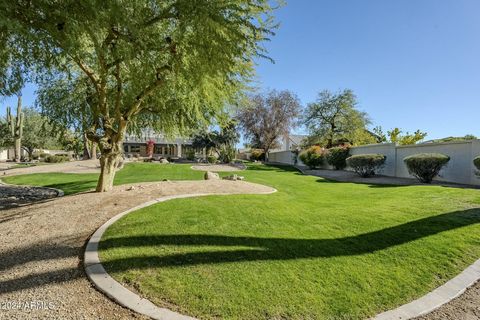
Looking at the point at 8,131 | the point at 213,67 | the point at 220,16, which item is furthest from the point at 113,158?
the point at 8,131

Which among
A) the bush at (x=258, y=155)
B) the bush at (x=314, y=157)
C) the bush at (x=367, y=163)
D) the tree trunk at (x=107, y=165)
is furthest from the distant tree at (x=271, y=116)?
the tree trunk at (x=107, y=165)

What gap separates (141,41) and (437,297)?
607cm

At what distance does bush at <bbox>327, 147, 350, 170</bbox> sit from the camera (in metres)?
22.1

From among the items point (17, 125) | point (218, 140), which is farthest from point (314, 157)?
point (17, 125)

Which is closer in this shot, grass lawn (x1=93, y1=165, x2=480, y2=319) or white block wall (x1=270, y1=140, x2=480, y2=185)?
grass lawn (x1=93, y1=165, x2=480, y2=319)

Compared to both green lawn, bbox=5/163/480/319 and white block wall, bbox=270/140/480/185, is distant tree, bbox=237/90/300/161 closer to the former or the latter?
white block wall, bbox=270/140/480/185

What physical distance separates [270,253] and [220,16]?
442 cm

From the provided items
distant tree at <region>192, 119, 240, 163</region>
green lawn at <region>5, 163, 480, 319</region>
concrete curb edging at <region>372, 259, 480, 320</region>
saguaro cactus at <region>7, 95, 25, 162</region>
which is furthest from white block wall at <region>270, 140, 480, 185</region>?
saguaro cactus at <region>7, 95, 25, 162</region>

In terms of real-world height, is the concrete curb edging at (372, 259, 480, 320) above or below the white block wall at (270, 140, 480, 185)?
below

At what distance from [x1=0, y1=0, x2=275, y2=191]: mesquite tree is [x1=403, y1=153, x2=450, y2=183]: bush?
900cm

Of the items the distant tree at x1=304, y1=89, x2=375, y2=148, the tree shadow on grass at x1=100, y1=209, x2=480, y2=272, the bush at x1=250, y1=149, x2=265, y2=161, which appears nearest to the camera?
the tree shadow on grass at x1=100, y1=209, x2=480, y2=272

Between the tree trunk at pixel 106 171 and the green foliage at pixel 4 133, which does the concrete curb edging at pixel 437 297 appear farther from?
the green foliage at pixel 4 133

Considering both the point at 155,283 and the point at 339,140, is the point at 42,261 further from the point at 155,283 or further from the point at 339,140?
the point at 339,140

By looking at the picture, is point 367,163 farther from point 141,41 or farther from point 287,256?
point 141,41
